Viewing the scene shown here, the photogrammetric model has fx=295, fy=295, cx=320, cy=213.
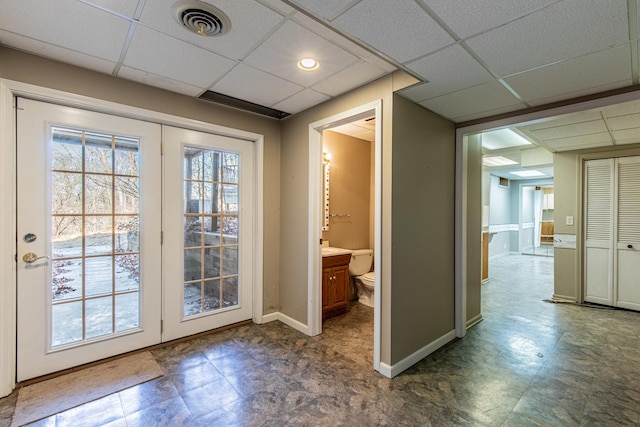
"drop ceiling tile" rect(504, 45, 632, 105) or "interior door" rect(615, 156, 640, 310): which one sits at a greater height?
"drop ceiling tile" rect(504, 45, 632, 105)

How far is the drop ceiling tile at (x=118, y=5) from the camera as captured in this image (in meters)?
1.54

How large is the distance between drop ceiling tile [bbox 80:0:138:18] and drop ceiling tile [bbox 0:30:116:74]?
72 cm

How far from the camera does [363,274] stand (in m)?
4.16

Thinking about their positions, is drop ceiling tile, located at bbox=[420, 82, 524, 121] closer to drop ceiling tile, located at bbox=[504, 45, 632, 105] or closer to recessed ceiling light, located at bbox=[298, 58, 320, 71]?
drop ceiling tile, located at bbox=[504, 45, 632, 105]

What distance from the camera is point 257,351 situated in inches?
106

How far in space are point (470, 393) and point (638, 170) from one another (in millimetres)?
4109

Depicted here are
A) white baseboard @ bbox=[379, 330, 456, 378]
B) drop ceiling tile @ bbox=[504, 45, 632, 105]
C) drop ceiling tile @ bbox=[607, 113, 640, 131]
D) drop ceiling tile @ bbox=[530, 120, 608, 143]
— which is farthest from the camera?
drop ceiling tile @ bbox=[530, 120, 608, 143]

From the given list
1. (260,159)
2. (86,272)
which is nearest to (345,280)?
(260,159)

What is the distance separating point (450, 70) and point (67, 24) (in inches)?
93.8

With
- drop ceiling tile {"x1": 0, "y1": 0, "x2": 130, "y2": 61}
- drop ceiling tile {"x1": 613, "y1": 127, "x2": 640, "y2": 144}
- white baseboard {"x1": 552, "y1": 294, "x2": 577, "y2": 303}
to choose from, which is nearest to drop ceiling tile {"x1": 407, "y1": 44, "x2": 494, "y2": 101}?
drop ceiling tile {"x1": 0, "y1": 0, "x2": 130, "y2": 61}

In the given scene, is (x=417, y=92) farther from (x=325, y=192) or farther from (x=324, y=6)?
(x=325, y=192)

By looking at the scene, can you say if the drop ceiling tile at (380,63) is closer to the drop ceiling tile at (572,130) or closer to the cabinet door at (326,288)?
the cabinet door at (326,288)

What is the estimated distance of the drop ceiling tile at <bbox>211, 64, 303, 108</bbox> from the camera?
234 centimetres

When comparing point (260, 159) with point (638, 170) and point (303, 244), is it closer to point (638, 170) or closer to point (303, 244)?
point (303, 244)
